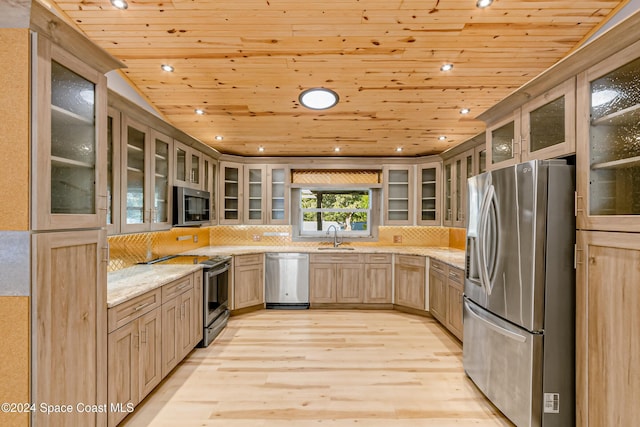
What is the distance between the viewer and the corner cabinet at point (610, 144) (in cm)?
167

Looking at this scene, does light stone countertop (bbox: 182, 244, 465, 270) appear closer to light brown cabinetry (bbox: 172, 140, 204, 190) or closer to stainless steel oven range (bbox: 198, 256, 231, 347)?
stainless steel oven range (bbox: 198, 256, 231, 347)

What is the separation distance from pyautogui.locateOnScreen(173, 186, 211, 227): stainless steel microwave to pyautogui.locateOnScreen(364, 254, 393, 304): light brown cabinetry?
2.51 meters

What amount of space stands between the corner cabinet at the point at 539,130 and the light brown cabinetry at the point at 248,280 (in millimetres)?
3376

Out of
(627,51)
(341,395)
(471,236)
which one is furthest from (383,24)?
(341,395)

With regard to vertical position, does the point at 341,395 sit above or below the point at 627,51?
below

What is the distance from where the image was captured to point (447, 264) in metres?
3.76

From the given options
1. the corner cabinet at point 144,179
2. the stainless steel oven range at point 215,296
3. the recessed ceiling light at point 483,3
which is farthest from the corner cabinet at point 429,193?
the corner cabinet at point 144,179

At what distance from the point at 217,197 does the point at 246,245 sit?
98cm

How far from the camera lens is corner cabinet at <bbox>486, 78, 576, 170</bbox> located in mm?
1979

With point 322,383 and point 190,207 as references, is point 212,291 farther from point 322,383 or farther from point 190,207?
point 322,383

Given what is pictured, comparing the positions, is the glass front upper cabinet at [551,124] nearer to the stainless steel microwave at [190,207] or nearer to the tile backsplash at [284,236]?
the tile backsplash at [284,236]

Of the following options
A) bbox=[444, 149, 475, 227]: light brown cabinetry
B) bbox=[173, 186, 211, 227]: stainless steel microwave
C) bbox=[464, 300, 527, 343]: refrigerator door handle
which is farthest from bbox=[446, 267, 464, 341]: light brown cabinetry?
bbox=[173, 186, 211, 227]: stainless steel microwave

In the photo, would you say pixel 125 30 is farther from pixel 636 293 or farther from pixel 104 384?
pixel 636 293

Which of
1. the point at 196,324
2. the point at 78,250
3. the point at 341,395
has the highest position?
the point at 78,250
